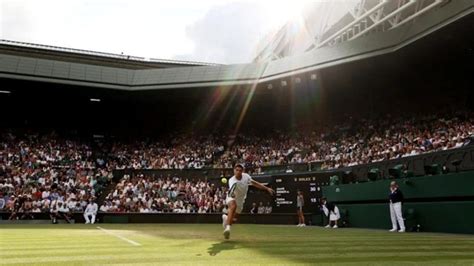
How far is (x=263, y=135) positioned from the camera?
43.9 metres

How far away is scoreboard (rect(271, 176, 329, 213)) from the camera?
28062mm

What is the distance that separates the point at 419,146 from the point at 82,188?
22.7 metres

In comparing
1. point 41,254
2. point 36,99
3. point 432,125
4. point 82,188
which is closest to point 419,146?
point 432,125

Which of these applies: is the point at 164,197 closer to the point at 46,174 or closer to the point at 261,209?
the point at 261,209

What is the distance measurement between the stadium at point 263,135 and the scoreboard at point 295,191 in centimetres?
7

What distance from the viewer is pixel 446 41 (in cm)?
3014

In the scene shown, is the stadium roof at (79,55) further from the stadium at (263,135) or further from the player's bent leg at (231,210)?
the player's bent leg at (231,210)

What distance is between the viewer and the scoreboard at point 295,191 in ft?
92.1

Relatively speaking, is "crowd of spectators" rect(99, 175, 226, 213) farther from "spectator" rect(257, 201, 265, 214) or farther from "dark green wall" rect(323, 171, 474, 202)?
"dark green wall" rect(323, 171, 474, 202)

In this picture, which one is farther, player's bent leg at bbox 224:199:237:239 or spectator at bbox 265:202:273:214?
spectator at bbox 265:202:273:214

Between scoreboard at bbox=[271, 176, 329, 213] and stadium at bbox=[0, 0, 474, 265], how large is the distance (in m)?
0.07

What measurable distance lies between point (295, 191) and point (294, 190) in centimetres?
9

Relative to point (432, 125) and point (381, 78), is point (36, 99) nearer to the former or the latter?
point (381, 78)

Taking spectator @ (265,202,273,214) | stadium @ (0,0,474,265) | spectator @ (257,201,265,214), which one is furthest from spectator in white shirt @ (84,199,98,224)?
spectator @ (265,202,273,214)
